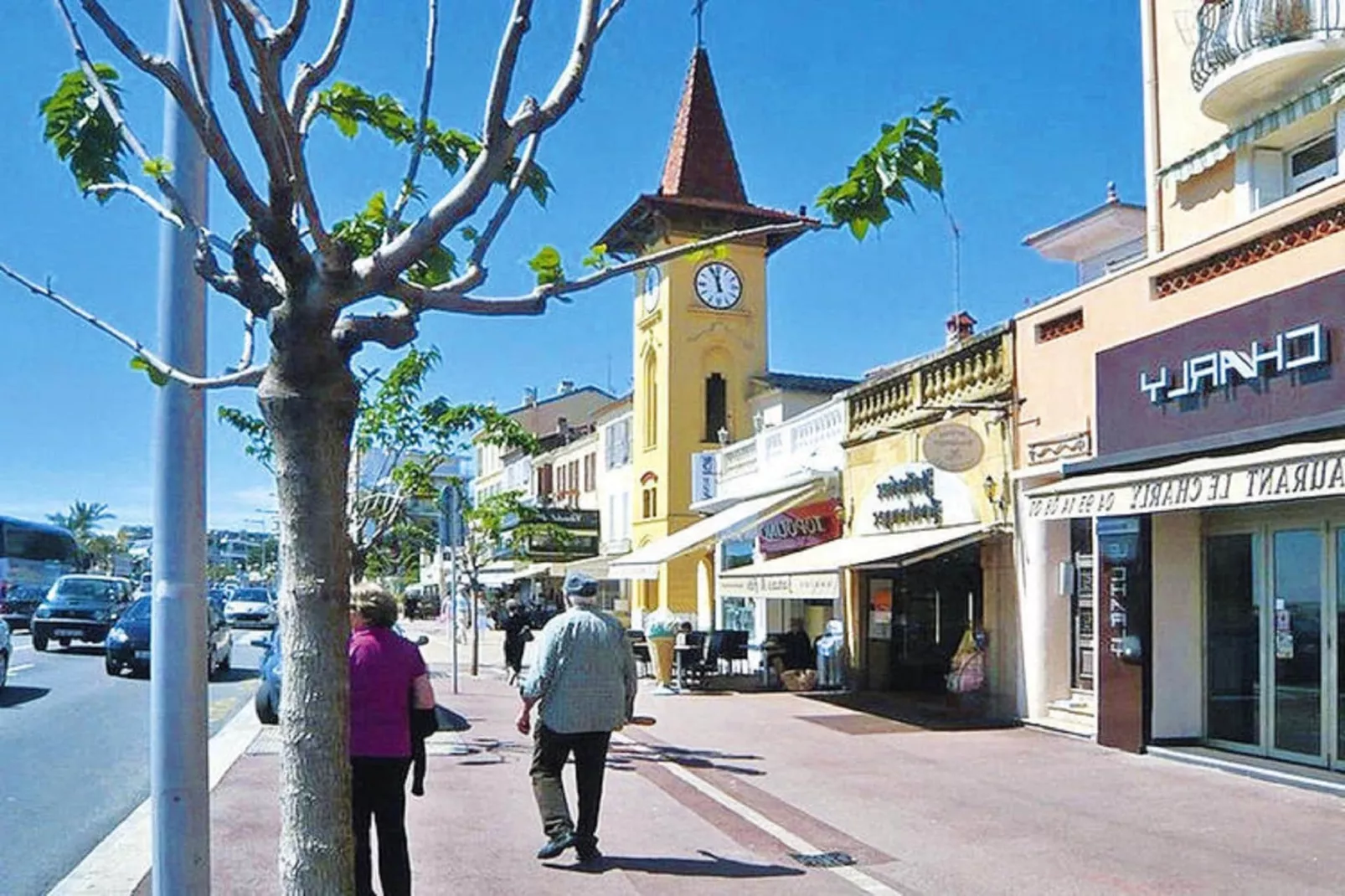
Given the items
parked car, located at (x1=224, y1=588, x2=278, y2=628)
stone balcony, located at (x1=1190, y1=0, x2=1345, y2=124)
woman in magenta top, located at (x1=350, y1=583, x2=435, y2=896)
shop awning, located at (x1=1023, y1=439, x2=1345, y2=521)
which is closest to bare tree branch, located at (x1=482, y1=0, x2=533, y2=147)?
woman in magenta top, located at (x1=350, y1=583, x2=435, y2=896)

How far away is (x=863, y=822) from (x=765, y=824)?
0.71m

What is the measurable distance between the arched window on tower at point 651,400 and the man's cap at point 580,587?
96.6ft

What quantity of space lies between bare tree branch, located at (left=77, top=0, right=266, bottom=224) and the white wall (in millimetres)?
11170

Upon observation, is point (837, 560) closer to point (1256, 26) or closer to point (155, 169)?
point (1256, 26)

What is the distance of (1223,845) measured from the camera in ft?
27.6

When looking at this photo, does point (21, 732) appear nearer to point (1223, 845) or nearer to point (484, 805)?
point (484, 805)

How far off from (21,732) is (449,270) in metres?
11.0

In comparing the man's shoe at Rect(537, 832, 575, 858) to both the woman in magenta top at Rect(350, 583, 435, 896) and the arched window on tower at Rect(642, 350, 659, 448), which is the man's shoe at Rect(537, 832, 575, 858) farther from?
the arched window on tower at Rect(642, 350, 659, 448)

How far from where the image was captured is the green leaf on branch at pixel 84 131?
4383mm

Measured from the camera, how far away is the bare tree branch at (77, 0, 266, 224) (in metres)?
3.31

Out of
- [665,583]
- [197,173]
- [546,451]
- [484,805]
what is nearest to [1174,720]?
[484,805]

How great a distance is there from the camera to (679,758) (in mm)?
12641

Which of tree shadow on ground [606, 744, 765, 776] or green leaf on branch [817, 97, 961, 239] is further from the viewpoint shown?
tree shadow on ground [606, 744, 765, 776]

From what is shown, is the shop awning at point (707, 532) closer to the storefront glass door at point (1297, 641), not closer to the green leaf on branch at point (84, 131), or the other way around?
the storefront glass door at point (1297, 641)
